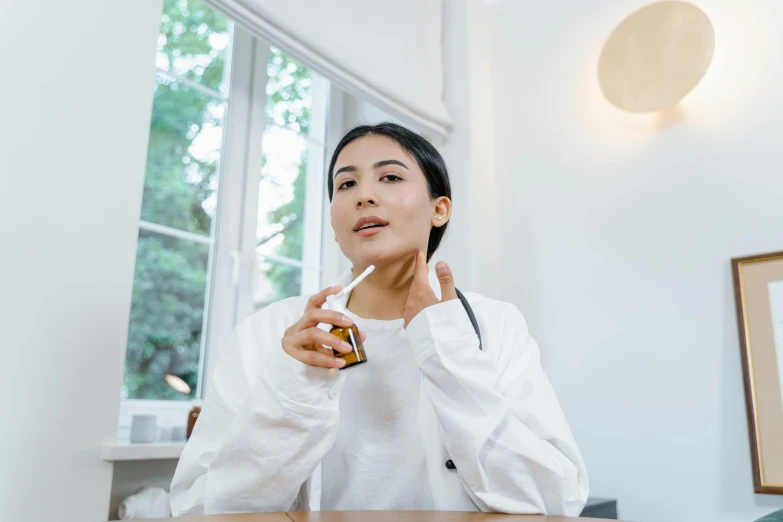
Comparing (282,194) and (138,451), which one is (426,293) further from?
(282,194)

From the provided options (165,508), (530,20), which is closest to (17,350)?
(165,508)

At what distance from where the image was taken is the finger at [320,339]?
94cm

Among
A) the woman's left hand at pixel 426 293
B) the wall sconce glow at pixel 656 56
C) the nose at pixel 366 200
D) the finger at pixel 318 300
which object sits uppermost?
the wall sconce glow at pixel 656 56

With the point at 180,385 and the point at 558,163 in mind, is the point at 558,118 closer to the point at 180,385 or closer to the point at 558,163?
the point at 558,163

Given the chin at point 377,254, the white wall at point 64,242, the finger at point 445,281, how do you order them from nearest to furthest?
1. the finger at point 445,281
2. the chin at point 377,254
3. the white wall at point 64,242

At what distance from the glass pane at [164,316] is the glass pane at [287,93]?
70cm

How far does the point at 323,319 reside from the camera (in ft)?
3.15

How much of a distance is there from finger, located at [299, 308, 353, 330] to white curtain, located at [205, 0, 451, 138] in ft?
3.94

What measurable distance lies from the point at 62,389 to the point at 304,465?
723mm

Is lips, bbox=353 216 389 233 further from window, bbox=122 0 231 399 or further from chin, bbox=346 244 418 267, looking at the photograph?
window, bbox=122 0 231 399

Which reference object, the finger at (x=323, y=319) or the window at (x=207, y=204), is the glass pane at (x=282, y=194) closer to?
the window at (x=207, y=204)

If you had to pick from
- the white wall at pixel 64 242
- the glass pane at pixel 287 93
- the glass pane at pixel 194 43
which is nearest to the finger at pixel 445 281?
the white wall at pixel 64 242

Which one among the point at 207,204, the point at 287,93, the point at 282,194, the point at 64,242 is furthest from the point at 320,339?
the point at 287,93

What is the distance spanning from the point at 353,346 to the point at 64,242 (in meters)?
0.88
